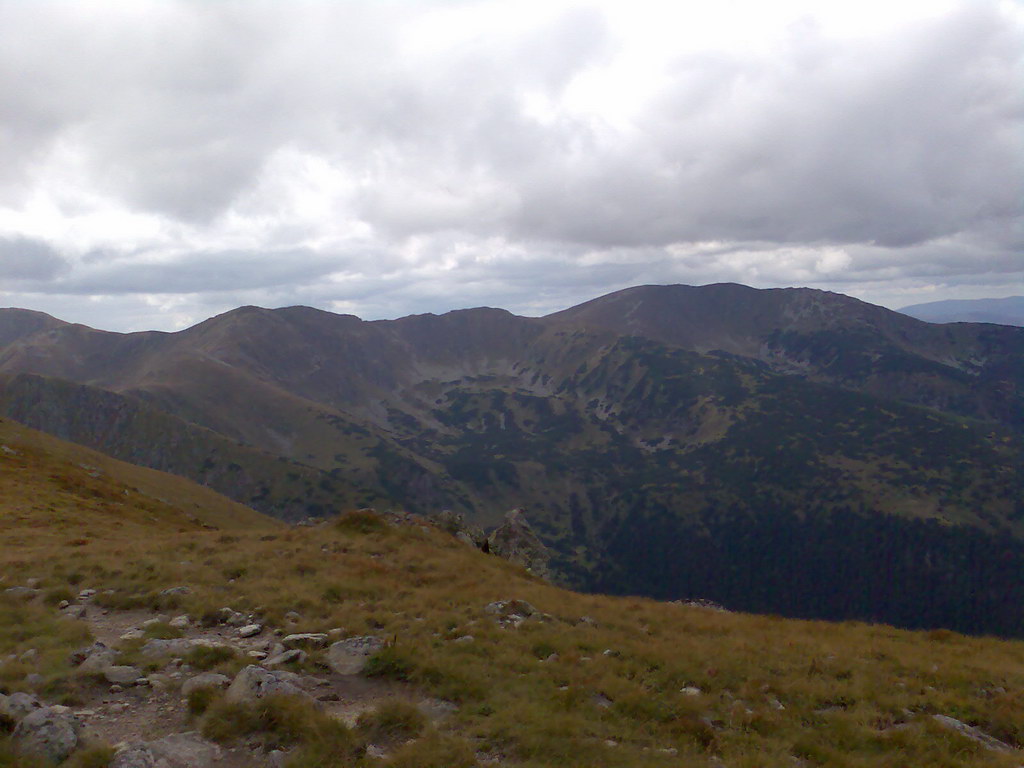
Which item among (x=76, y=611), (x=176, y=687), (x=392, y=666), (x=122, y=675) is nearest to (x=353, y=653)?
(x=392, y=666)

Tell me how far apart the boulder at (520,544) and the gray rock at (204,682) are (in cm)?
5121

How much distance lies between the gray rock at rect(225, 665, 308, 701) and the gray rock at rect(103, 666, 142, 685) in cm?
255

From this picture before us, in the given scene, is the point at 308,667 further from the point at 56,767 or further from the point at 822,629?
the point at 822,629

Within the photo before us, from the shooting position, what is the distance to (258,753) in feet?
36.6

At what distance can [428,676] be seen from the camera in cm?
1495

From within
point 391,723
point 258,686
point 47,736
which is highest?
A: point 47,736

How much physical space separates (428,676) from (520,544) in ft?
194

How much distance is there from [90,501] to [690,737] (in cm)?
4894

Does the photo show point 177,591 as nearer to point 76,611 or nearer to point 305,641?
point 76,611

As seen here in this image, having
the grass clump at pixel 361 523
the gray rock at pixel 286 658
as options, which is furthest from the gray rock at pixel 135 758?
the grass clump at pixel 361 523

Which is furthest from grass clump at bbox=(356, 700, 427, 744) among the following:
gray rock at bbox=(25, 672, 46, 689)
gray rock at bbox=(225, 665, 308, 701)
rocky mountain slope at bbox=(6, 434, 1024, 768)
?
gray rock at bbox=(25, 672, 46, 689)

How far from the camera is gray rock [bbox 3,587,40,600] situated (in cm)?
1956

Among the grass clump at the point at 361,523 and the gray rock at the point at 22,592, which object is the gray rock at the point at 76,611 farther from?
the grass clump at the point at 361,523

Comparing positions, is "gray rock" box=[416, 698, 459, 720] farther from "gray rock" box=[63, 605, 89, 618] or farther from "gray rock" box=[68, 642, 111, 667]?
"gray rock" box=[63, 605, 89, 618]
